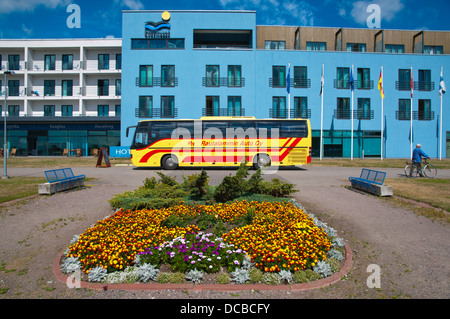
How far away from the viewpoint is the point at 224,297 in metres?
3.60

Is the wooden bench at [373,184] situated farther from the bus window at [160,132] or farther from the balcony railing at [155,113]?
the balcony railing at [155,113]

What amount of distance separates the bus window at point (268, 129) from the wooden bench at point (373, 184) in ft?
28.9

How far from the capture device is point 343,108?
3475 centimetres

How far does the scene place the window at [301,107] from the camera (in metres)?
34.3

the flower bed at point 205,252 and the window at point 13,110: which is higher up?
the window at point 13,110

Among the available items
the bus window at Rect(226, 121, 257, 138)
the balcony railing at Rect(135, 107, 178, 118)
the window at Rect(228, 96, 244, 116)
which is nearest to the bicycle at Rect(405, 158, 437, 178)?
the bus window at Rect(226, 121, 257, 138)

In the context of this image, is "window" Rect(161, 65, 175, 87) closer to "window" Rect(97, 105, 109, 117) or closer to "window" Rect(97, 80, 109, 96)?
"window" Rect(97, 80, 109, 96)

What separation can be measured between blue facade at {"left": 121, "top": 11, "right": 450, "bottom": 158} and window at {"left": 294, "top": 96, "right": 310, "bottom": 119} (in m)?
0.11

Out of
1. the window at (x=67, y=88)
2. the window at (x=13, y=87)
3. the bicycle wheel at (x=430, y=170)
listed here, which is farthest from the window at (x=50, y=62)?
the bicycle wheel at (x=430, y=170)

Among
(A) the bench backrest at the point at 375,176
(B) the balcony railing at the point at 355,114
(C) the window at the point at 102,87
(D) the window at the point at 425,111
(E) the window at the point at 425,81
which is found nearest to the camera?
(A) the bench backrest at the point at 375,176

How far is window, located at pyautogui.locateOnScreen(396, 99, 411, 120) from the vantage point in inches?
1385

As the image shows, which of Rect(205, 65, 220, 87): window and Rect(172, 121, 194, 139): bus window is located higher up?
Rect(205, 65, 220, 87): window

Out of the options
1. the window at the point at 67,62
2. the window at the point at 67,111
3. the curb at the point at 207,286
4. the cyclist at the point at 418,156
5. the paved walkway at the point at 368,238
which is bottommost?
the curb at the point at 207,286

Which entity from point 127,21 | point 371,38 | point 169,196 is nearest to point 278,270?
point 169,196
